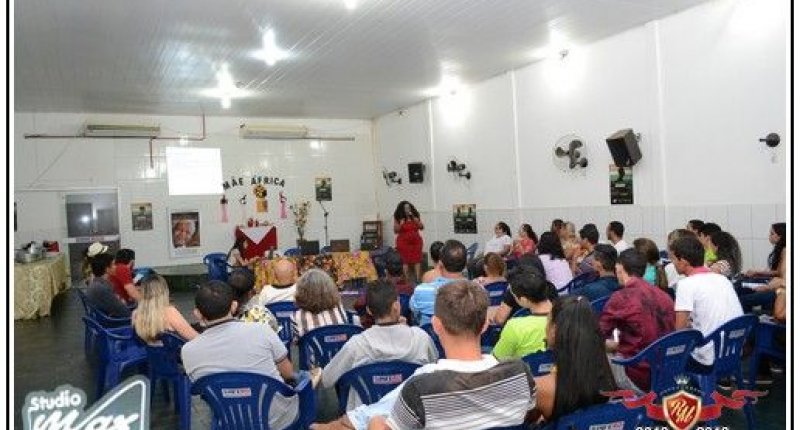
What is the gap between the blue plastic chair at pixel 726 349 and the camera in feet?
10.6

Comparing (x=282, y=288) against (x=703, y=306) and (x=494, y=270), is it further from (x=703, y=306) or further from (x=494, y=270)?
(x=703, y=306)

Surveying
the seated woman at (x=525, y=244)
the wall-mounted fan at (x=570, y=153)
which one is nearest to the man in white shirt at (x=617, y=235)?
the seated woman at (x=525, y=244)

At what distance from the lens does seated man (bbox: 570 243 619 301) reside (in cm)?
423

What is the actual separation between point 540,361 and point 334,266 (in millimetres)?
6122

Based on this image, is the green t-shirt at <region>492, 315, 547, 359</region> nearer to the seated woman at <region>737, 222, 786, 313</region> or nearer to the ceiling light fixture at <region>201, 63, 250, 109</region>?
the seated woman at <region>737, 222, 786, 313</region>

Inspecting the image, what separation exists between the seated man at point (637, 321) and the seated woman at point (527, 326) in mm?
354

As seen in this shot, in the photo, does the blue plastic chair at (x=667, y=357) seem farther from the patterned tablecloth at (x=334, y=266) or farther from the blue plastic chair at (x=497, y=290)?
the patterned tablecloth at (x=334, y=266)

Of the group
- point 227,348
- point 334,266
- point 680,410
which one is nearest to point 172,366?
point 227,348

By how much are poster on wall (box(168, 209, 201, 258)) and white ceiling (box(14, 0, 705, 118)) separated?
247 centimetres

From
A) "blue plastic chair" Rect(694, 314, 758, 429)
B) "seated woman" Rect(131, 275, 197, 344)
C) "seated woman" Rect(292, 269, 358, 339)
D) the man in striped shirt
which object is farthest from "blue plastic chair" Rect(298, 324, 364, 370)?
"blue plastic chair" Rect(694, 314, 758, 429)

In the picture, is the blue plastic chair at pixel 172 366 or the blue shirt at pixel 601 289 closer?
the blue plastic chair at pixel 172 366

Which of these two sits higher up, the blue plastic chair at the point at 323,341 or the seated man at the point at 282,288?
the seated man at the point at 282,288

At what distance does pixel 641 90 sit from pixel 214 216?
853 cm

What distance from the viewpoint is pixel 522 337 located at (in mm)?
2914
